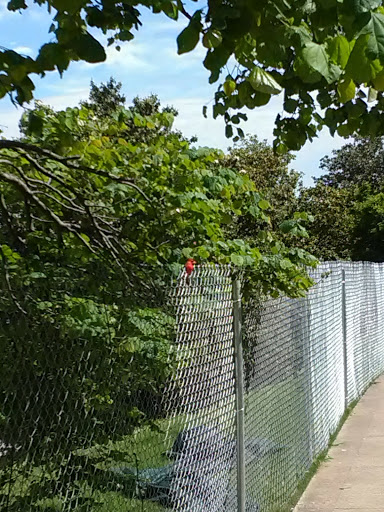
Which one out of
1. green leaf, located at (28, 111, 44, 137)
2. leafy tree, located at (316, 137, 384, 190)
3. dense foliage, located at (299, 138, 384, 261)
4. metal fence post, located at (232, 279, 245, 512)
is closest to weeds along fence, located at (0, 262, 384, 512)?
metal fence post, located at (232, 279, 245, 512)

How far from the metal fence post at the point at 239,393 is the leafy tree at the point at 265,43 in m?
1.48

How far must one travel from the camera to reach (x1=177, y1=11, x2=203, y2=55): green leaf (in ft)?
10.9

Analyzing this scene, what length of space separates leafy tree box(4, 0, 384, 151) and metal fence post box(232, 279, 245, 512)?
4.85ft

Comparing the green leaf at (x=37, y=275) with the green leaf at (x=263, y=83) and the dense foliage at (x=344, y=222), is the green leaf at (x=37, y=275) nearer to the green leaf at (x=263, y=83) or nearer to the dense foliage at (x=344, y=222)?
the green leaf at (x=263, y=83)

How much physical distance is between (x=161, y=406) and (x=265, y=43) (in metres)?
1.90

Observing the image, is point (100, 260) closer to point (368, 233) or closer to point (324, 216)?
point (324, 216)

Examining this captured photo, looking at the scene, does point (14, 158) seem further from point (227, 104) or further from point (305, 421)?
point (305, 421)

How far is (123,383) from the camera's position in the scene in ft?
11.4

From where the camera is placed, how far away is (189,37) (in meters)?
3.33

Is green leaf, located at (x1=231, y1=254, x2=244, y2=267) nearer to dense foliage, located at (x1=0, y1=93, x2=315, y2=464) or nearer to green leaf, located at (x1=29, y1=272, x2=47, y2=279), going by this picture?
dense foliage, located at (x1=0, y1=93, x2=315, y2=464)

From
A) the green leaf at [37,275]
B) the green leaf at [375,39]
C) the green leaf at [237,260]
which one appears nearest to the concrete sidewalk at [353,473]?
the green leaf at [237,260]

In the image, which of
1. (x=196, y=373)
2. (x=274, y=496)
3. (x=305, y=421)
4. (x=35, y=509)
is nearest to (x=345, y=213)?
(x=305, y=421)

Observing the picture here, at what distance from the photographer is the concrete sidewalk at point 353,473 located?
6.87 meters

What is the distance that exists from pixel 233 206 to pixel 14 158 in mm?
2031
